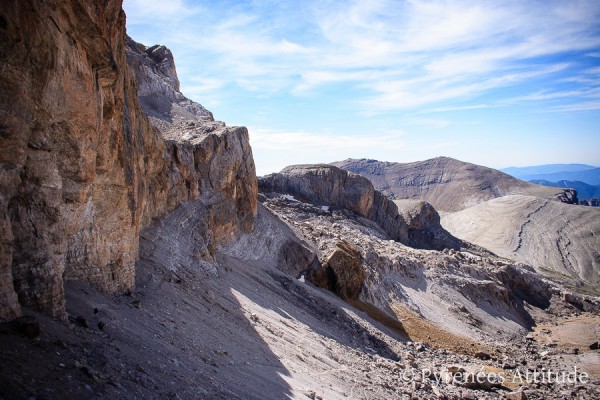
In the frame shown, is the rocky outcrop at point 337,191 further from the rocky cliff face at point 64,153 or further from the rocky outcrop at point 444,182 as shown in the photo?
the rocky outcrop at point 444,182

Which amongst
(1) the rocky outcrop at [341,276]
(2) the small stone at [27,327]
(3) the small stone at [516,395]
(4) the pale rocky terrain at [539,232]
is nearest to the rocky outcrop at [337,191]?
(1) the rocky outcrop at [341,276]

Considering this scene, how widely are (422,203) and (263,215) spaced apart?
160ft

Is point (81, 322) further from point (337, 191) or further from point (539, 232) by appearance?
point (539, 232)

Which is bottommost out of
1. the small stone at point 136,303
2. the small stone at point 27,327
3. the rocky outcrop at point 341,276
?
the rocky outcrop at point 341,276

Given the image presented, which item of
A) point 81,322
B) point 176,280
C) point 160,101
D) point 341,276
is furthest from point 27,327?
point 160,101

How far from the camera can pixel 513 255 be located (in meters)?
78.8

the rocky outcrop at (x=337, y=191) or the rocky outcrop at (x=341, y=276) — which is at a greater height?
the rocky outcrop at (x=337, y=191)

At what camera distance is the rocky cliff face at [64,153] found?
7.12 metres

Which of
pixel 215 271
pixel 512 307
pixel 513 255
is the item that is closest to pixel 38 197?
pixel 215 271

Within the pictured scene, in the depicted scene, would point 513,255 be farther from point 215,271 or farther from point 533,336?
point 215,271

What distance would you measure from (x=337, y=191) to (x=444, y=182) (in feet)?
371

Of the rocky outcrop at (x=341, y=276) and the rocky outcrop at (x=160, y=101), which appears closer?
Answer: the rocky outcrop at (x=160, y=101)

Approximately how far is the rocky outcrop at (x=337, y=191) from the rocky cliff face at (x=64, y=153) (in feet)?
135

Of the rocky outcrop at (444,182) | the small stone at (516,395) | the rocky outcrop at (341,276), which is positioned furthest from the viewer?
the rocky outcrop at (444,182)
